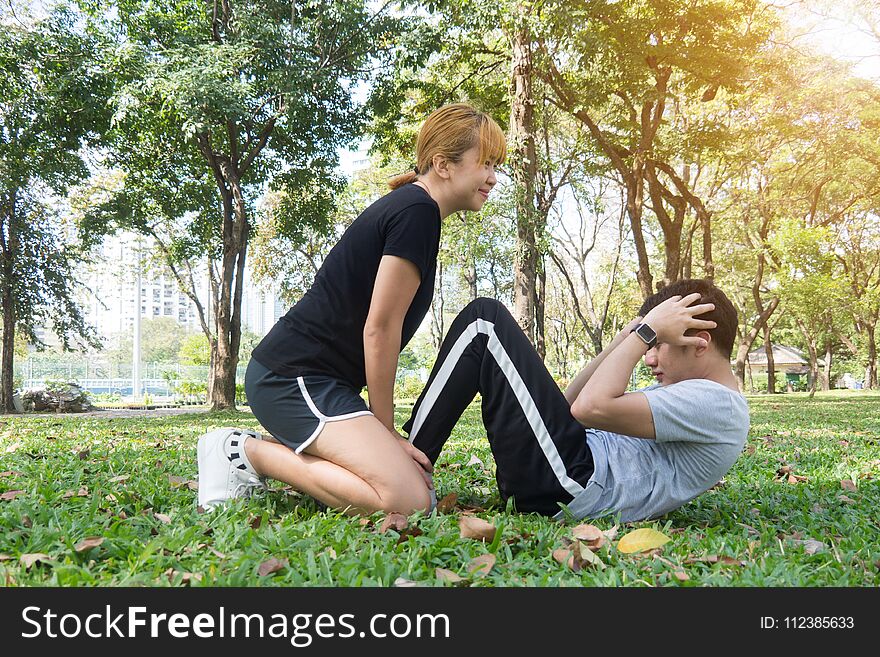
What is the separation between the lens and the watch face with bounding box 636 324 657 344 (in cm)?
250

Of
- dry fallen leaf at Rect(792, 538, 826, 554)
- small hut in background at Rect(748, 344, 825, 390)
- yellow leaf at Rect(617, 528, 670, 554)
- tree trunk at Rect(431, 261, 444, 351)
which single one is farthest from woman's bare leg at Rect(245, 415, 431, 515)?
small hut in background at Rect(748, 344, 825, 390)

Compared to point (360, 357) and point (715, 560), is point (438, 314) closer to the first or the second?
point (360, 357)

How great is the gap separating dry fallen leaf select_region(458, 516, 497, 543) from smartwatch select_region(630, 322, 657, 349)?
848 mm

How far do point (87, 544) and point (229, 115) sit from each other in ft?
33.9

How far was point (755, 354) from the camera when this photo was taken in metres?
62.4

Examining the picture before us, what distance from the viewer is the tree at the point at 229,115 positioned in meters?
11.6

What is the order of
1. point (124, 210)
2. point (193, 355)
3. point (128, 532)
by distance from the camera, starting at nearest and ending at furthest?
point (128, 532) < point (124, 210) < point (193, 355)

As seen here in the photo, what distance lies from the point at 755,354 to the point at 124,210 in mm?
59239

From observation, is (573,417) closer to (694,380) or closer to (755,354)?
(694,380)

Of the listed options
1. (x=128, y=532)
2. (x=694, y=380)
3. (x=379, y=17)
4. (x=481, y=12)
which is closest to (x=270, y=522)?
(x=128, y=532)

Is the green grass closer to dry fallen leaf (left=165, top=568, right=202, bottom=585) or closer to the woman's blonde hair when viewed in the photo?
dry fallen leaf (left=165, top=568, right=202, bottom=585)

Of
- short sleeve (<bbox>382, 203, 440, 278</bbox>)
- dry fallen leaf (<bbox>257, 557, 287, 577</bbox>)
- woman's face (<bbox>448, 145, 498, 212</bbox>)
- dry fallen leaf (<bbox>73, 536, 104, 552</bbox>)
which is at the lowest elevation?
dry fallen leaf (<bbox>257, 557, 287, 577</bbox>)

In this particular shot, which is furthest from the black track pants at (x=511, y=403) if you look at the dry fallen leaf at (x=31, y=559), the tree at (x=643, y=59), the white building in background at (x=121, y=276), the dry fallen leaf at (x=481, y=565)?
the white building in background at (x=121, y=276)

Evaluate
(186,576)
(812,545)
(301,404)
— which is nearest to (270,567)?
(186,576)
